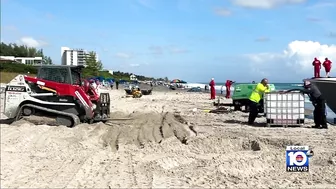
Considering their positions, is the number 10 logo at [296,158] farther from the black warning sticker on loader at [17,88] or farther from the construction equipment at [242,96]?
the construction equipment at [242,96]

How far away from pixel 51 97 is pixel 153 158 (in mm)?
6793

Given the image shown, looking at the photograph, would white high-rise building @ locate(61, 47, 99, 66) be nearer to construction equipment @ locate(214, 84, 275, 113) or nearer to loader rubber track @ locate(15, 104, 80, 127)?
loader rubber track @ locate(15, 104, 80, 127)

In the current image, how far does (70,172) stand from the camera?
7898mm

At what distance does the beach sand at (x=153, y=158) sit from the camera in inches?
291

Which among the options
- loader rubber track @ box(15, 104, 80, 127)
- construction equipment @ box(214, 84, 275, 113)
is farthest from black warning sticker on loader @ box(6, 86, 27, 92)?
construction equipment @ box(214, 84, 275, 113)

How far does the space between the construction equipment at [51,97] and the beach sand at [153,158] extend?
766 millimetres

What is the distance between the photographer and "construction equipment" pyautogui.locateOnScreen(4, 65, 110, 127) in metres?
14.7

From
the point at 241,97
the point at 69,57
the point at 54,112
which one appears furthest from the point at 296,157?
the point at 69,57

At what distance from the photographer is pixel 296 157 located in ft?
22.3

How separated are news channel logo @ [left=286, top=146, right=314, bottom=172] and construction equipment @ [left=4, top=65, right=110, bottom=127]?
9.24 m

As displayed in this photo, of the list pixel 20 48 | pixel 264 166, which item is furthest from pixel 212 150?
pixel 20 48

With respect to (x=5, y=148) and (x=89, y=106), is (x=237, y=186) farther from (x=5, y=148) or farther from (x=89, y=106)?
(x=89, y=106)

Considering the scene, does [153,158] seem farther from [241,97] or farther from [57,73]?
[241,97]

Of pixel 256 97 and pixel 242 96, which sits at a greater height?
pixel 256 97
